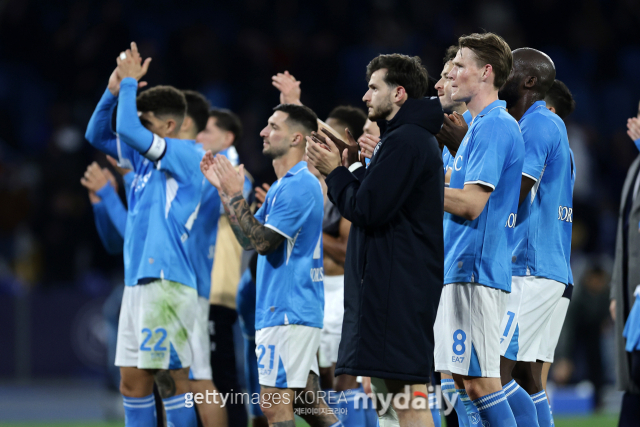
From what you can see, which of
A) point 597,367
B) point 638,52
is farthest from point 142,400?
point 638,52

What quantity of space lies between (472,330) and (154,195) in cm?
277

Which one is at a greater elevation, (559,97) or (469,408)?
(559,97)

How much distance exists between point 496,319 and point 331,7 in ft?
44.7

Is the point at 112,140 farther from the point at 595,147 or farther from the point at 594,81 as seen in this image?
the point at 594,81

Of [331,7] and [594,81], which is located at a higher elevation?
[331,7]

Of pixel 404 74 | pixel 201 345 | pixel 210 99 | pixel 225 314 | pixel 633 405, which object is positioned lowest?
pixel 633 405

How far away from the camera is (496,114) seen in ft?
15.2

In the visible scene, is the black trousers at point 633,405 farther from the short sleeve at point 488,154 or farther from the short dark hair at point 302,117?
the short dark hair at point 302,117

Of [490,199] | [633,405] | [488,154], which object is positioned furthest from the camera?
[633,405]

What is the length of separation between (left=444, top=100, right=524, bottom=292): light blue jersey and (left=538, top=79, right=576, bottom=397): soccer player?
0.97m

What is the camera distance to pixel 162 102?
6.43 m

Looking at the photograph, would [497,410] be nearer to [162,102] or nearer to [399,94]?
[399,94]

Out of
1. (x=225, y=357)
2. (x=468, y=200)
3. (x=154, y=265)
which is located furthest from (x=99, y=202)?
(x=468, y=200)

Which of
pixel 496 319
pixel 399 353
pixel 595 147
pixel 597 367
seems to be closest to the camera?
pixel 399 353
